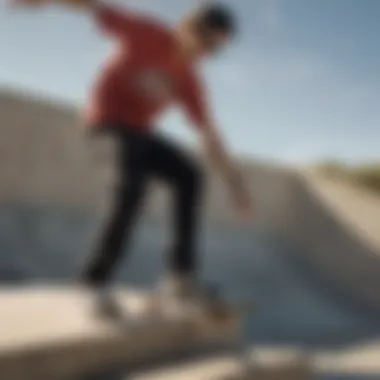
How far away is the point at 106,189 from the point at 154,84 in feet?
16.3

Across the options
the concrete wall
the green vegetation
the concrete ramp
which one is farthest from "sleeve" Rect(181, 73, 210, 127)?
the green vegetation

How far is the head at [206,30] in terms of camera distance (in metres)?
2.40

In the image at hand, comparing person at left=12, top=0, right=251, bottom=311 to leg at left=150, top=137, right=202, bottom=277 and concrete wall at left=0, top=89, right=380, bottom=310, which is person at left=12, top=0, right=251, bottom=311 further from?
concrete wall at left=0, top=89, right=380, bottom=310

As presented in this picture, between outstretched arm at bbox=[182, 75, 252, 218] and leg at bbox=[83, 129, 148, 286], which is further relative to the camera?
outstretched arm at bbox=[182, 75, 252, 218]

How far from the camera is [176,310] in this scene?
245 cm

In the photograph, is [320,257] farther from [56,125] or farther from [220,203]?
[56,125]

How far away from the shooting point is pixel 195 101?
2582 mm

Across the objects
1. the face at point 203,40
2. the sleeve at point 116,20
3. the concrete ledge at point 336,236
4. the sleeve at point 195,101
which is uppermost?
the concrete ledge at point 336,236

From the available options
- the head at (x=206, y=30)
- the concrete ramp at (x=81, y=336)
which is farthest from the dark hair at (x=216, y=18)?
the concrete ramp at (x=81, y=336)

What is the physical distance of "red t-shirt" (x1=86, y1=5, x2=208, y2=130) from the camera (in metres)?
2.38

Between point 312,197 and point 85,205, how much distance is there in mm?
3951

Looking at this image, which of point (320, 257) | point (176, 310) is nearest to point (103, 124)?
point (176, 310)

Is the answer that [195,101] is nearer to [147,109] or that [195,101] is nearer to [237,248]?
A: [147,109]

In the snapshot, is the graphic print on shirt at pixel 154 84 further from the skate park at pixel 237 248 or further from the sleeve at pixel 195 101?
the skate park at pixel 237 248
